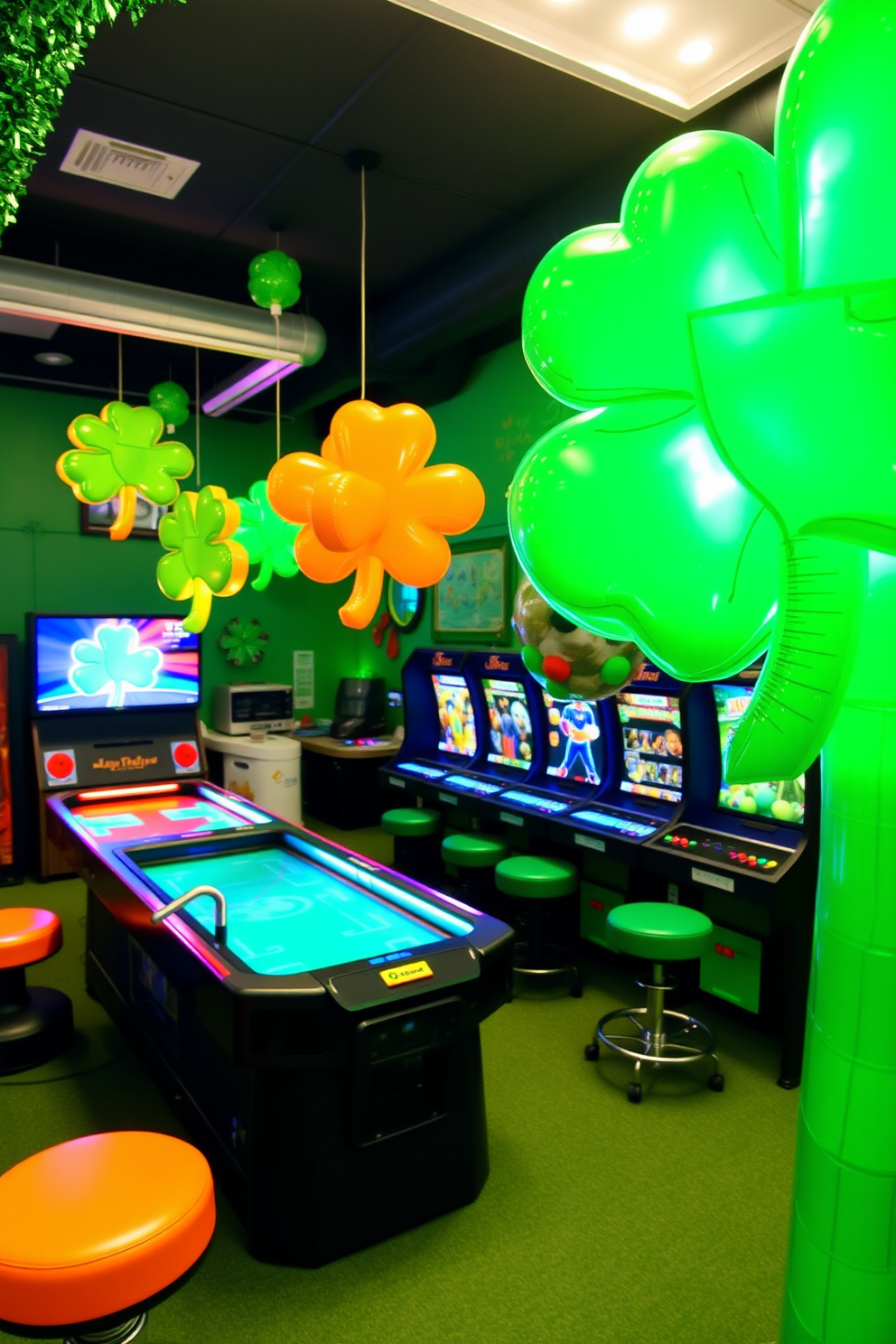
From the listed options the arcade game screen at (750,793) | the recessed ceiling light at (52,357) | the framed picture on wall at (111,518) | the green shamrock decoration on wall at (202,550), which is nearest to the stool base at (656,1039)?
the arcade game screen at (750,793)

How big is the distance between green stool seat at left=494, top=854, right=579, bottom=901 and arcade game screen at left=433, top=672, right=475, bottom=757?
1.29 meters

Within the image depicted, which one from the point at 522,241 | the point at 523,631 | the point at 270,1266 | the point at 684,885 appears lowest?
the point at 270,1266

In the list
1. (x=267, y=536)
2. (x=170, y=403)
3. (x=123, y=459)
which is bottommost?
(x=267, y=536)

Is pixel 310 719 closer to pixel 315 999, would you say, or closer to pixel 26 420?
pixel 26 420

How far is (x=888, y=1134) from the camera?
854 mm

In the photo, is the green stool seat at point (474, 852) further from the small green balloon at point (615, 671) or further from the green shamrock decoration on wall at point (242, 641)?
the green shamrock decoration on wall at point (242, 641)

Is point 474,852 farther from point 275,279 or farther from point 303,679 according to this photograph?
point 303,679

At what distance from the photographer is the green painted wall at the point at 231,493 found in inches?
226

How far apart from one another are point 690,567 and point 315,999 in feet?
5.47

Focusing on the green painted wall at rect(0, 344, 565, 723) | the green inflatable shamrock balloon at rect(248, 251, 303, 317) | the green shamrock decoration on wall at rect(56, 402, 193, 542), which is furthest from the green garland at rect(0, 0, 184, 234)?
the green painted wall at rect(0, 344, 565, 723)

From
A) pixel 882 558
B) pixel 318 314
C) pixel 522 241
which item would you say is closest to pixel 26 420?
pixel 318 314

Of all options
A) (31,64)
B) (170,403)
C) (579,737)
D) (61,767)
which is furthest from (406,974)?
(170,403)

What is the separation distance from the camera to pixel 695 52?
2.09 metres

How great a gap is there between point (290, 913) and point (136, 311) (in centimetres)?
290
